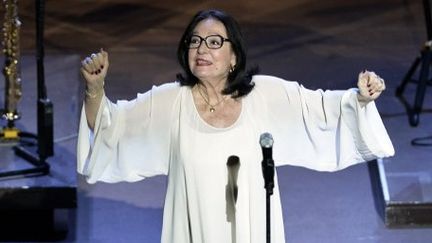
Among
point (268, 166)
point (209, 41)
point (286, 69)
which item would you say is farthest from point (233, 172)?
point (286, 69)

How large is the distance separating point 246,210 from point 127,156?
50 cm

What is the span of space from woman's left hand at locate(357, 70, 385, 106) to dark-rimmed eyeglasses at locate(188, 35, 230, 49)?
507 millimetres

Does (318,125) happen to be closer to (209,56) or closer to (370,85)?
(370,85)

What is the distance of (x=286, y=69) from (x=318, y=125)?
445 cm

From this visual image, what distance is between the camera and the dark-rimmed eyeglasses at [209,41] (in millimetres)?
3754

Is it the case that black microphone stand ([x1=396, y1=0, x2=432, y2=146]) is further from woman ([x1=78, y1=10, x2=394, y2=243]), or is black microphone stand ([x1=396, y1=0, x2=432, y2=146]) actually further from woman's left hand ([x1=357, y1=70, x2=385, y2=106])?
woman's left hand ([x1=357, y1=70, x2=385, y2=106])

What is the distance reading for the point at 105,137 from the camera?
3938mm

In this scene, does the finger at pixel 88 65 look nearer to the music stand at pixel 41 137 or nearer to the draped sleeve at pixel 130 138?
the draped sleeve at pixel 130 138

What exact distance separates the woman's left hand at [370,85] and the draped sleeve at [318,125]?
121mm

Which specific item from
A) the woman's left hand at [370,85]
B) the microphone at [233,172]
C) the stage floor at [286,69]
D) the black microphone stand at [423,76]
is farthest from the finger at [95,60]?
the black microphone stand at [423,76]

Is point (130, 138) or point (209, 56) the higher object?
point (209, 56)

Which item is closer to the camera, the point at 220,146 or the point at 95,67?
the point at 95,67

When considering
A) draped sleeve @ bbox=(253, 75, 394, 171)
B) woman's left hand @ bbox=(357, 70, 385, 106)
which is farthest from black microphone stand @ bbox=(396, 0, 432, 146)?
woman's left hand @ bbox=(357, 70, 385, 106)

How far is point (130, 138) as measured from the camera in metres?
3.95
